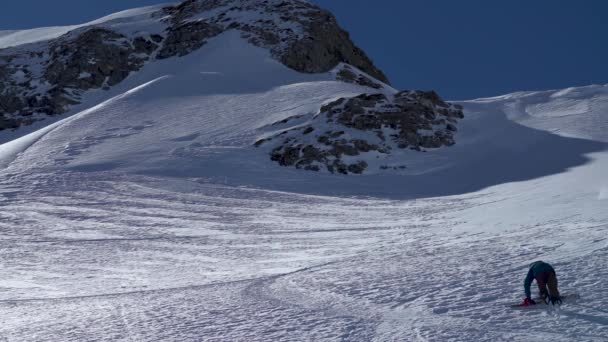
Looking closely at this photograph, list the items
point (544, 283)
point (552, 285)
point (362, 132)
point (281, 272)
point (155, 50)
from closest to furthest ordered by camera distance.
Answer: point (552, 285) < point (544, 283) < point (281, 272) < point (362, 132) < point (155, 50)

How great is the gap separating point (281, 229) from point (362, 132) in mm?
20260

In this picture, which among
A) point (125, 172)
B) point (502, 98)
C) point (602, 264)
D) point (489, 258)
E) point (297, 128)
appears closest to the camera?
point (602, 264)

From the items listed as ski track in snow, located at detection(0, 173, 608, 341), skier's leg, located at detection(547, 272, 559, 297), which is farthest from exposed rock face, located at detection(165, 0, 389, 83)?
skier's leg, located at detection(547, 272, 559, 297)

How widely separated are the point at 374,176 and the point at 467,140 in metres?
10.2

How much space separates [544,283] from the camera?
10.2m

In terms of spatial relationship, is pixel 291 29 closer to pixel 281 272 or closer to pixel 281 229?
pixel 281 229

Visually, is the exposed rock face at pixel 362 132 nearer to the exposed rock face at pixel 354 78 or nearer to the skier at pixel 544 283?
the exposed rock face at pixel 354 78

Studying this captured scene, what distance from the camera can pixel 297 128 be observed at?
4328 cm

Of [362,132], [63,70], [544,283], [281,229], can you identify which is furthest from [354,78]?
[544,283]

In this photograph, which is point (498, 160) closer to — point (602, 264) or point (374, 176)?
point (374, 176)

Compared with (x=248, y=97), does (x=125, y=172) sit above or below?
below

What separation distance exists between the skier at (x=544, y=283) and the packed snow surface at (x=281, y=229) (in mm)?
281

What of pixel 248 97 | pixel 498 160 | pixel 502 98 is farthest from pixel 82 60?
pixel 498 160

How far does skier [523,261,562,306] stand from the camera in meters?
10.1
